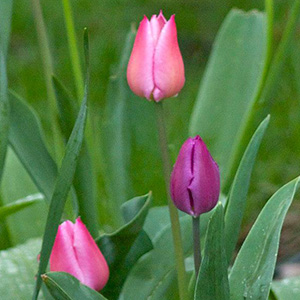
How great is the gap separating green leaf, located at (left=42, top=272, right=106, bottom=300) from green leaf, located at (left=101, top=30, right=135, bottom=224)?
42 centimetres

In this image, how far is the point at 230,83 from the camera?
1.15 metres

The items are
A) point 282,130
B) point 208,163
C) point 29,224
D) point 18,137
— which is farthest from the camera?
point 282,130

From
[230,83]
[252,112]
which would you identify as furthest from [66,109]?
[230,83]

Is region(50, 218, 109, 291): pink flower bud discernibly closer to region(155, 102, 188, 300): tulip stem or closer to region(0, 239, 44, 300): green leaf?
region(155, 102, 188, 300): tulip stem

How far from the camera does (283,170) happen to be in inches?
73.9

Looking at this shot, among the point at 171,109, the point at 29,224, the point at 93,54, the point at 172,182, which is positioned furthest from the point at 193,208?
the point at 93,54

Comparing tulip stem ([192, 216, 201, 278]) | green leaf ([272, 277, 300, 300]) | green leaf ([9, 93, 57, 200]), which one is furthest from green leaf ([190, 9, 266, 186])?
tulip stem ([192, 216, 201, 278])

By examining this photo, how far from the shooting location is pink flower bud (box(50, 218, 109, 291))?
0.64m

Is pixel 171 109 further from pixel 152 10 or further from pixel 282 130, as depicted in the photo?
pixel 152 10

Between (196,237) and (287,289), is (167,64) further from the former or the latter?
(287,289)

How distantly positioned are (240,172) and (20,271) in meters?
0.37

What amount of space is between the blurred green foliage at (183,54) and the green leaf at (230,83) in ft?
1.37

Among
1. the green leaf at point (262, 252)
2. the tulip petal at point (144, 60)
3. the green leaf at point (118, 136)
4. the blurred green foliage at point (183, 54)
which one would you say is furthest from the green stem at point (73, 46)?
the blurred green foliage at point (183, 54)

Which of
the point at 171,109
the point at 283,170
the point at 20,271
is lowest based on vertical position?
the point at 283,170
